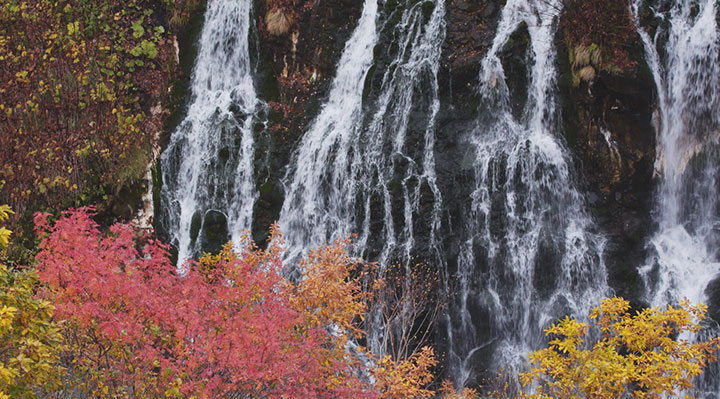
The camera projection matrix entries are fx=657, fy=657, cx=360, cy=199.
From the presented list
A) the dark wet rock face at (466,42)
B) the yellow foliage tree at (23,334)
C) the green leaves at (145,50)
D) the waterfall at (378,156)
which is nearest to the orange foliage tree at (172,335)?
the yellow foliage tree at (23,334)

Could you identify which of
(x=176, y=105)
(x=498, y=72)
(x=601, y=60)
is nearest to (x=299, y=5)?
(x=176, y=105)

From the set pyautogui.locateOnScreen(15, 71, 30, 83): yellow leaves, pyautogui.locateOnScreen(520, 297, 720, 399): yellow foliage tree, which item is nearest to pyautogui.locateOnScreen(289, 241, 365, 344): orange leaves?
pyautogui.locateOnScreen(520, 297, 720, 399): yellow foliage tree

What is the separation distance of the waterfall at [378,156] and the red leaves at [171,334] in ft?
23.8

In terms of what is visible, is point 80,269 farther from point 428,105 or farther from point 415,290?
point 428,105

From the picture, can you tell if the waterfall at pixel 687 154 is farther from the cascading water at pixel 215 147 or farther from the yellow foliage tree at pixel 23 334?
the yellow foliage tree at pixel 23 334

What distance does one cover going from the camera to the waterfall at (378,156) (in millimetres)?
16250

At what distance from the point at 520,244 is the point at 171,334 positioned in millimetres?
9264

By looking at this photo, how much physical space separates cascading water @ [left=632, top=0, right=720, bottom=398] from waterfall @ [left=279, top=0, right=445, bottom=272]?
17.3 ft

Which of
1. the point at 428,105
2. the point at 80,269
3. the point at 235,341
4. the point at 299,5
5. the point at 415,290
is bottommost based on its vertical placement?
the point at 415,290

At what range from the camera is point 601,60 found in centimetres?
1599

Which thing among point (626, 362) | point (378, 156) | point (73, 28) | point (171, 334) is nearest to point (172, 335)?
point (171, 334)

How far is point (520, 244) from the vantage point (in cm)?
1546

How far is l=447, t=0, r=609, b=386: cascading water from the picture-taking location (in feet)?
49.2

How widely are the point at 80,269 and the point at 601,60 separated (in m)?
12.9
